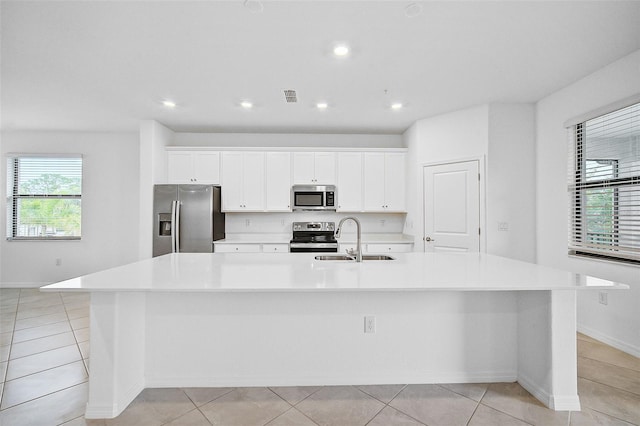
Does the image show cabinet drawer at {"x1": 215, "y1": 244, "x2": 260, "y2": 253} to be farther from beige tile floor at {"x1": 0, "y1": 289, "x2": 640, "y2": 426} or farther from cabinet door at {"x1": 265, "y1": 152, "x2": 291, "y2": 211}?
beige tile floor at {"x1": 0, "y1": 289, "x2": 640, "y2": 426}

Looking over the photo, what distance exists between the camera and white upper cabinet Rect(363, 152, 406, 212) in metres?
4.74

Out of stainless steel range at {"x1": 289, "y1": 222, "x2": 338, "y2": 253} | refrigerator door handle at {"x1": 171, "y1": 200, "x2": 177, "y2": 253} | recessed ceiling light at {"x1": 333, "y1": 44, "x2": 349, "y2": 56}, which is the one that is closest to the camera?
recessed ceiling light at {"x1": 333, "y1": 44, "x2": 349, "y2": 56}

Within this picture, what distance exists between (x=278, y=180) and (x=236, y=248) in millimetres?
1188

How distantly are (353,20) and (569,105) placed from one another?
2622 millimetres

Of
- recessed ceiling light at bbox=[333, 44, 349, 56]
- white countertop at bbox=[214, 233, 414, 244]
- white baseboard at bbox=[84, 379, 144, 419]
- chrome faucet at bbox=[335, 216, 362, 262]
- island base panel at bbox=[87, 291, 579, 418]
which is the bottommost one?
white baseboard at bbox=[84, 379, 144, 419]

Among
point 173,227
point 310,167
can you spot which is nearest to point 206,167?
point 173,227

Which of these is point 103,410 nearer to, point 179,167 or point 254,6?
point 254,6

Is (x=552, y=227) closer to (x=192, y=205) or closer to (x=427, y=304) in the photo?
(x=427, y=304)

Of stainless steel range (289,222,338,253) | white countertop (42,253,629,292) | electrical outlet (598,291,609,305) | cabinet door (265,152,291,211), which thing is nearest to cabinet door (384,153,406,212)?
stainless steel range (289,222,338,253)

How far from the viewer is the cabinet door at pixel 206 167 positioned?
467 centimetres

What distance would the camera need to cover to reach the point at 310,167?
472 centimetres

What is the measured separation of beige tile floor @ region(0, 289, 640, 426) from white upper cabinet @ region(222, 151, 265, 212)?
271 cm

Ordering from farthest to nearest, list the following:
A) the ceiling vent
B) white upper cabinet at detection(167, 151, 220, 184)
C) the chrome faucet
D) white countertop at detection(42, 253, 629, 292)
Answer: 1. white upper cabinet at detection(167, 151, 220, 184)
2. the ceiling vent
3. the chrome faucet
4. white countertop at detection(42, 253, 629, 292)

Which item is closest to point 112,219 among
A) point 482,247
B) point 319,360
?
point 319,360
